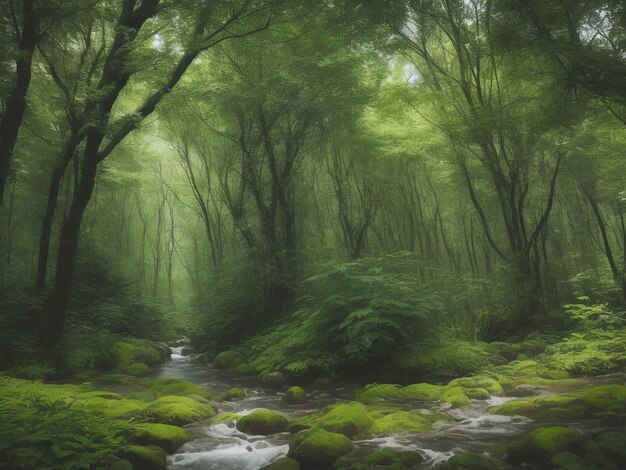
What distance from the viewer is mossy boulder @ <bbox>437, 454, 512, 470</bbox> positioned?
4.11 m

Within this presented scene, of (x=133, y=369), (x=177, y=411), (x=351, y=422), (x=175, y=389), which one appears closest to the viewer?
(x=351, y=422)

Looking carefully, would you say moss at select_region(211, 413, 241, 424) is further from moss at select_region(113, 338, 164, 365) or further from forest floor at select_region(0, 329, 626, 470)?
moss at select_region(113, 338, 164, 365)

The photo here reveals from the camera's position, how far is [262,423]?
609 cm

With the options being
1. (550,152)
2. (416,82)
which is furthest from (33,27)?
(550,152)

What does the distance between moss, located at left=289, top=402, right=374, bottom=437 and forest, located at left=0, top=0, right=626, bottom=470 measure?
49mm

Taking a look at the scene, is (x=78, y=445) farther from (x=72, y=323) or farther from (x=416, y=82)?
(x=416, y=82)

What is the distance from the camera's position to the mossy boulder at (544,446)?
4.28 m

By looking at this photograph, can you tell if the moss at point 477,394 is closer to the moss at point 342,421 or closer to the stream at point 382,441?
the stream at point 382,441

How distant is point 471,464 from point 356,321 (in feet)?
17.1

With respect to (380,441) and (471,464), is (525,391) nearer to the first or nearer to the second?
(380,441)

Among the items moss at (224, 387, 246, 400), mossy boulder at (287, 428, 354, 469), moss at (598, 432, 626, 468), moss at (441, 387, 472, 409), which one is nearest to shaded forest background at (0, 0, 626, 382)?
moss at (441, 387, 472, 409)

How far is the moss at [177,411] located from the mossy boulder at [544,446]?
4.75 metres

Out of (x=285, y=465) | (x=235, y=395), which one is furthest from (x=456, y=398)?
(x=235, y=395)

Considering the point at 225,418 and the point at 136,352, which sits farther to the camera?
the point at 136,352
